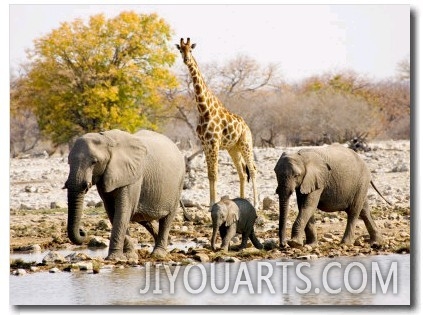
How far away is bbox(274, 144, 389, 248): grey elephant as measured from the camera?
44.0ft

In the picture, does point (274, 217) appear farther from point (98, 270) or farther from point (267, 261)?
point (98, 270)

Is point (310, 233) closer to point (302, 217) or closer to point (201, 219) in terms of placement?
point (302, 217)

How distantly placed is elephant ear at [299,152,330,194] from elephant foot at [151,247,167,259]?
5.59 ft

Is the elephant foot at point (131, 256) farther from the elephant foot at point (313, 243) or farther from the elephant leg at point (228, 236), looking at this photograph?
the elephant foot at point (313, 243)

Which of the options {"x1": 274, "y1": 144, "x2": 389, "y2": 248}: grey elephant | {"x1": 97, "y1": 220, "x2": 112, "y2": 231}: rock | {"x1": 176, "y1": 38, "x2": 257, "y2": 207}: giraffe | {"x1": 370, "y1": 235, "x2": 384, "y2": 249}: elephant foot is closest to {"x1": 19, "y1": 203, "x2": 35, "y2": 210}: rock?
{"x1": 176, "y1": 38, "x2": 257, "y2": 207}: giraffe

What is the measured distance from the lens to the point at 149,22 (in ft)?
92.9

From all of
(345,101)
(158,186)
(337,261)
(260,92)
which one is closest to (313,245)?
(337,261)

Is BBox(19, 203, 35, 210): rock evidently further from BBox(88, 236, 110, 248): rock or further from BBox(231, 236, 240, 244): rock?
BBox(231, 236, 240, 244): rock

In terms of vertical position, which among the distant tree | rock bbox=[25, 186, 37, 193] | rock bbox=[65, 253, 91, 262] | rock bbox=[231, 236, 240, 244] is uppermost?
the distant tree

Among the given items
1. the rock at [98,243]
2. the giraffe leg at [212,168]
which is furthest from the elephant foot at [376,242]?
the giraffe leg at [212,168]

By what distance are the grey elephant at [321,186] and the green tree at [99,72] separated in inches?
548

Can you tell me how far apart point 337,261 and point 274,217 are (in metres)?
4.73

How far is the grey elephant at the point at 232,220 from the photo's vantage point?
43.9 feet

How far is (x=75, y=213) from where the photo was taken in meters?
11.8
